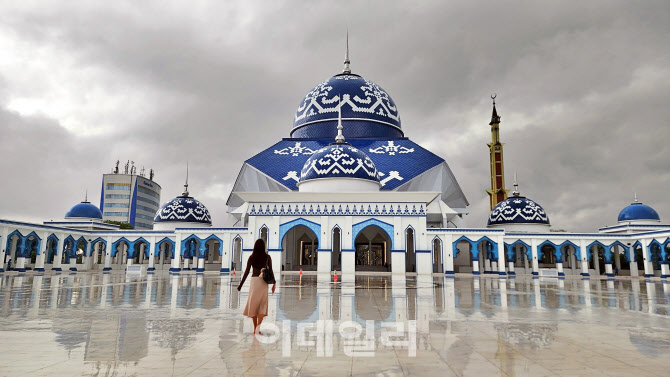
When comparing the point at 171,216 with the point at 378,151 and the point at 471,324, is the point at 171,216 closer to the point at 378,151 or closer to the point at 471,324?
the point at 378,151

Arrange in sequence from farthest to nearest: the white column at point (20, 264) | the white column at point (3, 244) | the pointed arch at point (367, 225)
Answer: the white column at point (20, 264) < the white column at point (3, 244) < the pointed arch at point (367, 225)

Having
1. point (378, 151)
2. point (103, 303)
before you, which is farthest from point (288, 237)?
point (103, 303)

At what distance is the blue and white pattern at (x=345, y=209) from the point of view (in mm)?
25047

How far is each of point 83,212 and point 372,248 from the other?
2450cm

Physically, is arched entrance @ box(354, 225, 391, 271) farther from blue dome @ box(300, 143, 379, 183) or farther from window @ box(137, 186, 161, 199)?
window @ box(137, 186, 161, 199)

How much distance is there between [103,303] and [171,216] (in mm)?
27554

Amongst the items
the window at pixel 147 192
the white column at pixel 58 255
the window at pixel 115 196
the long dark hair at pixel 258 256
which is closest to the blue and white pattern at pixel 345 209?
the white column at pixel 58 255

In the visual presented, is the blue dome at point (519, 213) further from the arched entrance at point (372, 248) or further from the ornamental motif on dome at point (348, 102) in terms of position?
the ornamental motif on dome at point (348, 102)

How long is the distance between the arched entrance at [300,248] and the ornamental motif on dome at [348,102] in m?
12.7

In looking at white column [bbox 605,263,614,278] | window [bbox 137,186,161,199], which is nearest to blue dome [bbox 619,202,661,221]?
white column [bbox 605,263,614,278]

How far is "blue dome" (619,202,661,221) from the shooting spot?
105 feet

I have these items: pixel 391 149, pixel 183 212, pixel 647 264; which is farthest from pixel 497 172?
pixel 183 212

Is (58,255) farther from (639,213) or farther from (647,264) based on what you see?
(639,213)

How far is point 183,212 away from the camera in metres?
34.9
